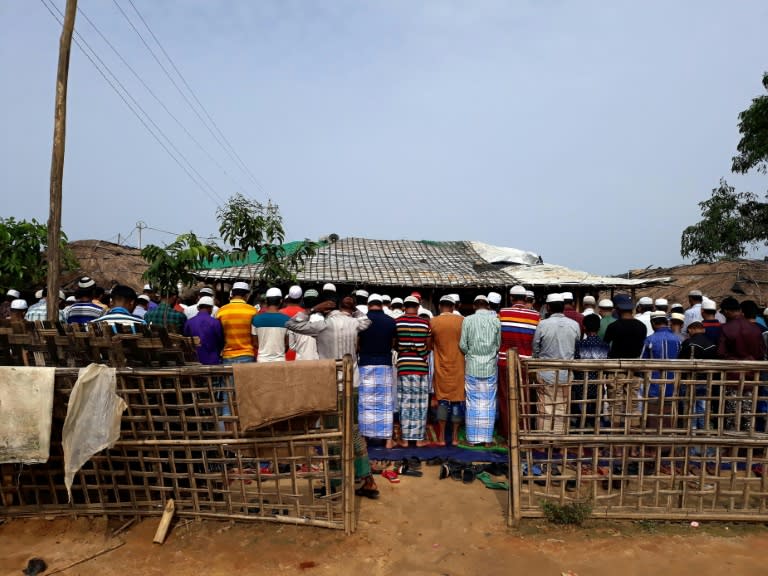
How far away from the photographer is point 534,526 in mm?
3986

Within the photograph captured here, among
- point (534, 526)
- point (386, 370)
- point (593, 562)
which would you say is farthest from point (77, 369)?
point (593, 562)

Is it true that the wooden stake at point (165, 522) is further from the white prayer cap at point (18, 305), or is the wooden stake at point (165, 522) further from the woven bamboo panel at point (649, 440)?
the white prayer cap at point (18, 305)

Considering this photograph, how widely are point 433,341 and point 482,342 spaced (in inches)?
26.5

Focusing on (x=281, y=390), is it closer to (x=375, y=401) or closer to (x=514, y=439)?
(x=514, y=439)

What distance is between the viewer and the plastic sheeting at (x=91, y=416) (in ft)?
11.6

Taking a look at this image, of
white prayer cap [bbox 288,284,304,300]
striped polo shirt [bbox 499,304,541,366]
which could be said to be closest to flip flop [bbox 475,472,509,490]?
striped polo shirt [bbox 499,304,541,366]

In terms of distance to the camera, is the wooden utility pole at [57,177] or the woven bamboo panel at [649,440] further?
the wooden utility pole at [57,177]

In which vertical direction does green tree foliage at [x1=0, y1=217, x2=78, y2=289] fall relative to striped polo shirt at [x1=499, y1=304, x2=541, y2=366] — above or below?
above

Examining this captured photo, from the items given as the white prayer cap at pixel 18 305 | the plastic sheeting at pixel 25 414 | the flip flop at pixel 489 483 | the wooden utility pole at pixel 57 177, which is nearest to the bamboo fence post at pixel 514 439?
the flip flop at pixel 489 483

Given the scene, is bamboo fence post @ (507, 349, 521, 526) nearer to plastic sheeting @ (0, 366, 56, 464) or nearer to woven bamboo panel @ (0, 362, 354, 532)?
woven bamboo panel @ (0, 362, 354, 532)

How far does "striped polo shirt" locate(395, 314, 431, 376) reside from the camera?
598 cm

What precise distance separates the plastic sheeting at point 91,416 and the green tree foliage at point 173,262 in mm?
3696

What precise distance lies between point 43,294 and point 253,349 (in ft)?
14.1

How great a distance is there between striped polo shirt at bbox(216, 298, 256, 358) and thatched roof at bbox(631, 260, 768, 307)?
14456 millimetres
